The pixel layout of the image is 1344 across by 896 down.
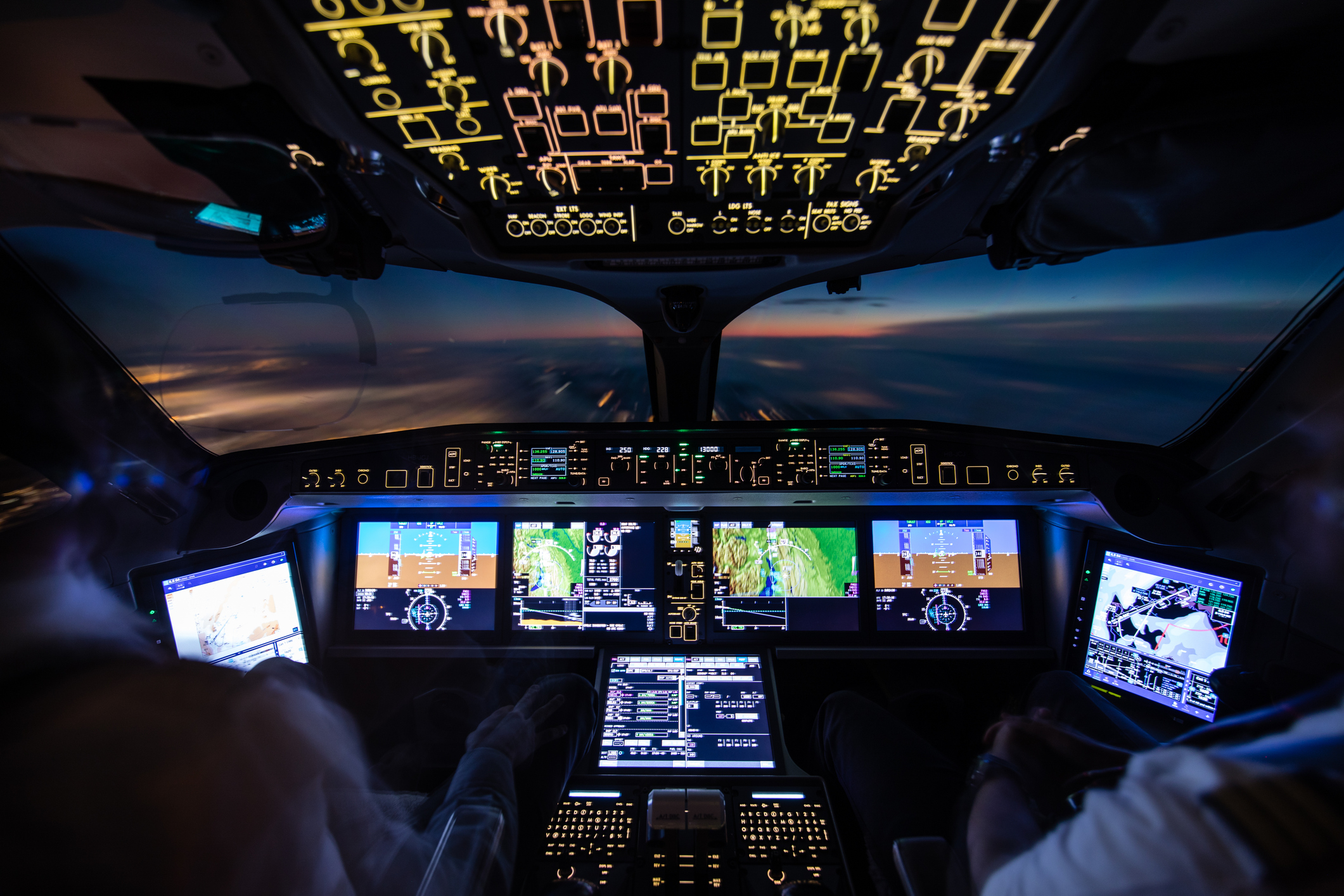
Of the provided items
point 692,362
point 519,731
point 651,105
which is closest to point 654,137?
point 651,105

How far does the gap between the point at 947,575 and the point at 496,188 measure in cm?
233

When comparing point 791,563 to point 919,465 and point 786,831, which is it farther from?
point 786,831

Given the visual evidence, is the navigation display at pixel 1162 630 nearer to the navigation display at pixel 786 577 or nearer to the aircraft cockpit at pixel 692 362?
the aircraft cockpit at pixel 692 362

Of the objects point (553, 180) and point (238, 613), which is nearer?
point (553, 180)

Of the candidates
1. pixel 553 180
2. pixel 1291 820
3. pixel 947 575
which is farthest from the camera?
pixel 947 575

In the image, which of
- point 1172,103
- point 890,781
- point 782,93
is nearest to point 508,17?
point 782,93

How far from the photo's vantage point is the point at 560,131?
0.85 meters

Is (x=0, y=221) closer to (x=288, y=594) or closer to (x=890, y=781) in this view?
(x=288, y=594)

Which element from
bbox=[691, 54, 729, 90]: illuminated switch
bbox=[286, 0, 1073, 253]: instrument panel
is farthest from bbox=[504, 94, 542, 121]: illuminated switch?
bbox=[691, 54, 729, 90]: illuminated switch

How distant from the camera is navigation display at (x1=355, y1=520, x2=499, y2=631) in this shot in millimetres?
2449

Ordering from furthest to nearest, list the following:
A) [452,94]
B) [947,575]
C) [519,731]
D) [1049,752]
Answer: [947,575] < [519,731] < [1049,752] < [452,94]

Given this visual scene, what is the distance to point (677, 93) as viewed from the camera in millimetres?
783

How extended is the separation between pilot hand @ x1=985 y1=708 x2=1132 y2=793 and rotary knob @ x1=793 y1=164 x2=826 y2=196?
1.20 meters

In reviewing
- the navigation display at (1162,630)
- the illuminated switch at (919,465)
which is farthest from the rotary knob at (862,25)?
the navigation display at (1162,630)
